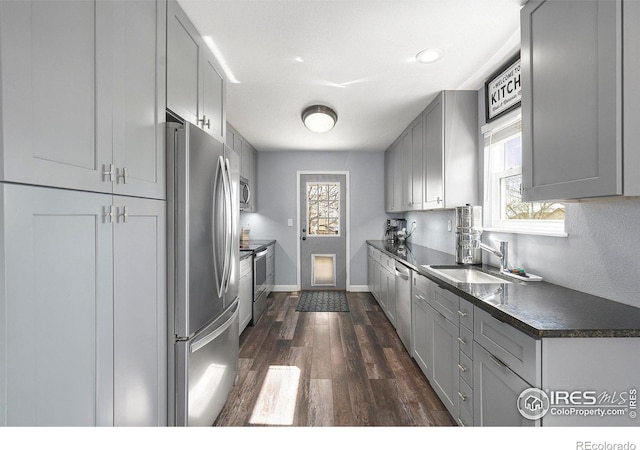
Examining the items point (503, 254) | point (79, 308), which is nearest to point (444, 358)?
point (503, 254)

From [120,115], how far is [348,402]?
2163 millimetres

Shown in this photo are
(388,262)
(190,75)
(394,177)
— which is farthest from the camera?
(394,177)

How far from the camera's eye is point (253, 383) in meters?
2.45

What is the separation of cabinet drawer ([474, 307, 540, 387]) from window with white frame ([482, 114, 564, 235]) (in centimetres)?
85

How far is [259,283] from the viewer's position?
4.11m

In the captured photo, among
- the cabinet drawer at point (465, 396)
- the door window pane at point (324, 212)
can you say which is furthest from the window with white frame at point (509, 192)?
the door window pane at point (324, 212)

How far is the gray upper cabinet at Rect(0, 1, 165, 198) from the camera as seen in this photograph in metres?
0.82

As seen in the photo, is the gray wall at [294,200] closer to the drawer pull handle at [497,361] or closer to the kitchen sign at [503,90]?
the kitchen sign at [503,90]

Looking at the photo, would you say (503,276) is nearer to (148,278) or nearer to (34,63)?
(148,278)

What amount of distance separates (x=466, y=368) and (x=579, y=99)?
4.64 feet

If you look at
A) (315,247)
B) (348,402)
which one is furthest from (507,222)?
(315,247)

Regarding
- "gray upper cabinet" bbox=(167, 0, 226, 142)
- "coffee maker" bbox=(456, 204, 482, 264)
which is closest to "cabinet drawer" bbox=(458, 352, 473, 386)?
"coffee maker" bbox=(456, 204, 482, 264)

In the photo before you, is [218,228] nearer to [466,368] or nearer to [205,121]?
[205,121]

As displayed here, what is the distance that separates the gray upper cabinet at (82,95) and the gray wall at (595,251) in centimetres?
205
